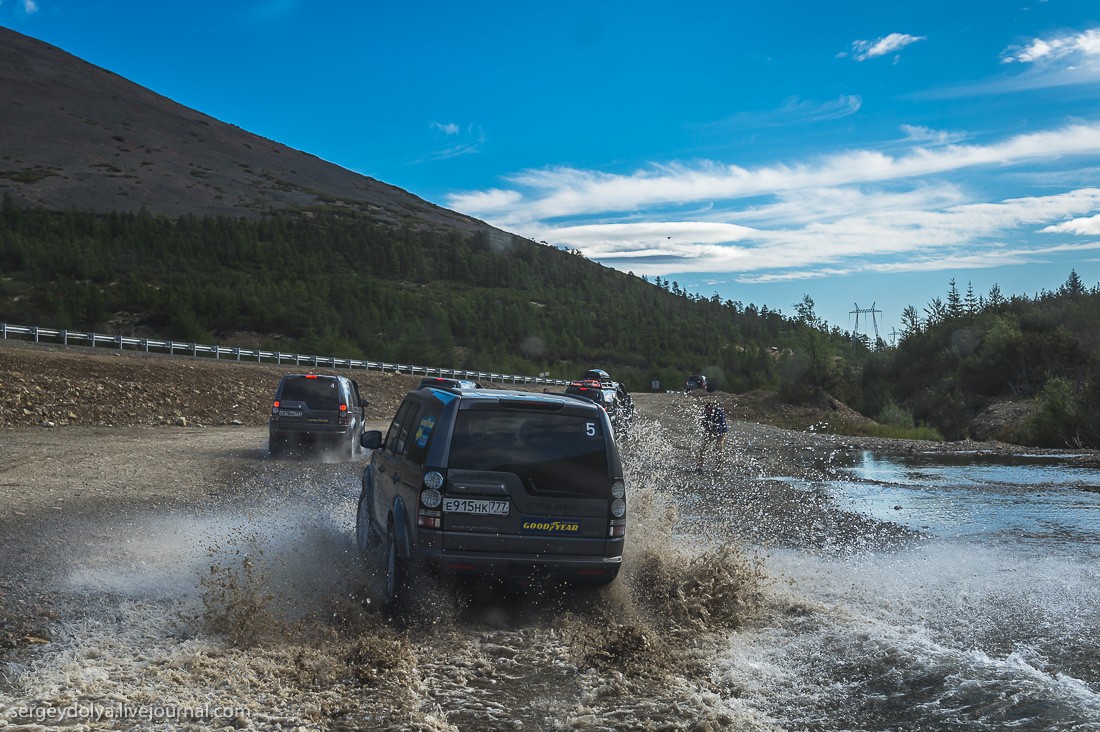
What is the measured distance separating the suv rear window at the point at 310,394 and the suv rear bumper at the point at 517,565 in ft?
40.3

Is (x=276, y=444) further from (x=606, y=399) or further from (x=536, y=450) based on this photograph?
(x=536, y=450)

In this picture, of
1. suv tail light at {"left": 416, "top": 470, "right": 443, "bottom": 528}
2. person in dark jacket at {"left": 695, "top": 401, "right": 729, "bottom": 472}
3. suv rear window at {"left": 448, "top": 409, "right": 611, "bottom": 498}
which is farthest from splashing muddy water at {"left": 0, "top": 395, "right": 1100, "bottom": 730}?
person in dark jacket at {"left": 695, "top": 401, "right": 729, "bottom": 472}

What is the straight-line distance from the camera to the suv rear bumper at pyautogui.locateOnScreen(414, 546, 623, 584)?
7082 millimetres

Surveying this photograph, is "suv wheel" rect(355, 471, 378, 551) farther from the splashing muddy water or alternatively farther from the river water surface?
the river water surface

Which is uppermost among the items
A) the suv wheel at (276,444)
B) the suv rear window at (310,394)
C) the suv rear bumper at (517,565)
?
the suv rear window at (310,394)

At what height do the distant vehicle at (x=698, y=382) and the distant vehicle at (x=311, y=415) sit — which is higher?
the distant vehicle at (x=698, y=382)

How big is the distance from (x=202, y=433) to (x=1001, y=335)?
45.2 metres

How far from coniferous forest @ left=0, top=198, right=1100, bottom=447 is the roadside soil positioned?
24907 millimetres

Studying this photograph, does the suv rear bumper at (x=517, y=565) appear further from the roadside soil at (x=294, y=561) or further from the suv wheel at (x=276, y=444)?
the suv wheel at (x=276, y=444)

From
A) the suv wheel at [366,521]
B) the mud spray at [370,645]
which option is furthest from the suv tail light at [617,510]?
the suv wheel at [366,521]

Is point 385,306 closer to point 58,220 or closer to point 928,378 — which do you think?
point 58,220

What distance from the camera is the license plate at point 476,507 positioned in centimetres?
712

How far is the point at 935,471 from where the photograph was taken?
80.0 feet

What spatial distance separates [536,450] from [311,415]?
1236cm
